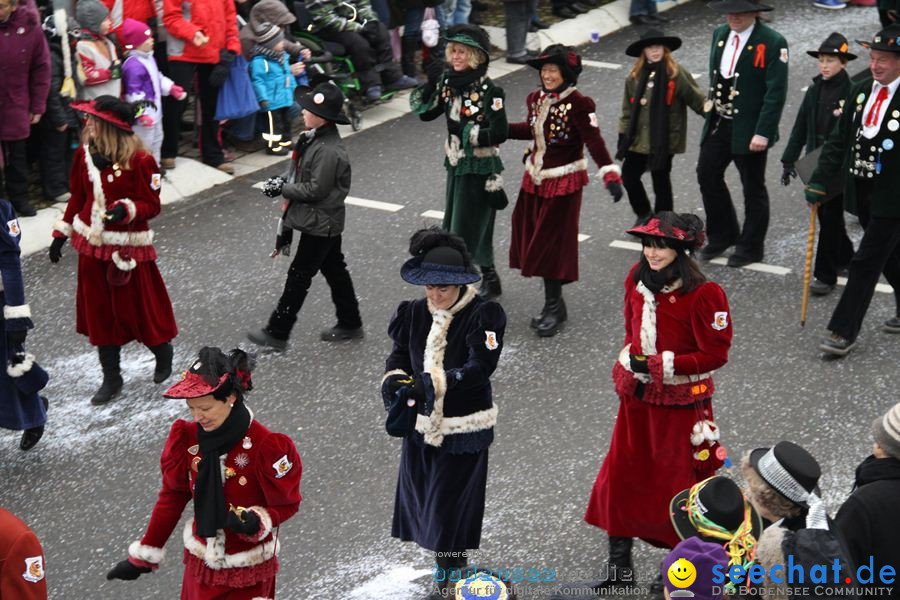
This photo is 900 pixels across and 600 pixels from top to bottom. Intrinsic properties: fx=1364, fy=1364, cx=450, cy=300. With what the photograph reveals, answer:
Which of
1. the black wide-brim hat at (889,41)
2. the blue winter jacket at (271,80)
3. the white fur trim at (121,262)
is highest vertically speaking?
the black wide-brim hat at (889,41)

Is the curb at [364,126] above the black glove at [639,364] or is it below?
below

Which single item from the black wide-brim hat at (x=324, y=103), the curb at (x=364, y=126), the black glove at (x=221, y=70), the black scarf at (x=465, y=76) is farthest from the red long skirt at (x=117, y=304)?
the black glove at (x=221, y=70)

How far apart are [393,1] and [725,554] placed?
33.6ft

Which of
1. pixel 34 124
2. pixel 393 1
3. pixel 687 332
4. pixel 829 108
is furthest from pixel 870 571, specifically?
pixel 393 1

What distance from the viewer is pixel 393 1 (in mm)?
13789

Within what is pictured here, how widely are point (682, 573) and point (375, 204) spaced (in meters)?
7.25

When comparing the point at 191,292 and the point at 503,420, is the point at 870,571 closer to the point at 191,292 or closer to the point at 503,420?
the point at 503,420

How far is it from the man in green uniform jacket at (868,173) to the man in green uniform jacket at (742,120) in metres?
1.11

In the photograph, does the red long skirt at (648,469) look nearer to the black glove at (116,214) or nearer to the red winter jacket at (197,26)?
the black glove at (116,214)

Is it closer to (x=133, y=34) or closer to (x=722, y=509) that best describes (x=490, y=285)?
(x=133, y=34)

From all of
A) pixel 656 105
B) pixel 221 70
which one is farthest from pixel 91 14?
pixel 656 105

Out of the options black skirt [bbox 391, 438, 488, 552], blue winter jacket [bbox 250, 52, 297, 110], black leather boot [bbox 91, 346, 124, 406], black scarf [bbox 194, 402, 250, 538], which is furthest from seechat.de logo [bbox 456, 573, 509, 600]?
blue winter jacket [bbox 250, 52, 297, 110]

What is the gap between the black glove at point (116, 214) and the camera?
7891 millimetres

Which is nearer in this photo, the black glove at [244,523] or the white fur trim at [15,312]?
the black glove at [244,523]
